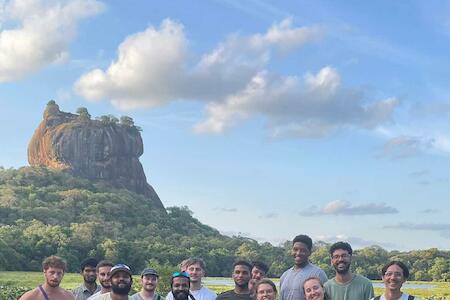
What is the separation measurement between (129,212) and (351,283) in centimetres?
10184

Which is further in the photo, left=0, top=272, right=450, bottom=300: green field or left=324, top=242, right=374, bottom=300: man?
left=0, top=272, right=450, bottom=300: green field

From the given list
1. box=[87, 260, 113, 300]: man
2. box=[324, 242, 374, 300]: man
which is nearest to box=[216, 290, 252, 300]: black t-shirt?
box=[324, 242, 374, 300]: man

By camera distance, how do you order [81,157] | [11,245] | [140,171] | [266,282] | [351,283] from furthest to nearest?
[140,171], [81,157], [11,245], [351,283], [266,282]

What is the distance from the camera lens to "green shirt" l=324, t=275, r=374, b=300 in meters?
8.12

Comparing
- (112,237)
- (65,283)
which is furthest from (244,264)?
(112,237)

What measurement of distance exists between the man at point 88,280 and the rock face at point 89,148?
126 metres

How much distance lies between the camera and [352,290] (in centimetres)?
816

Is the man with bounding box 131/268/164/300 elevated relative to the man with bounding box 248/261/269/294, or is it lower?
lower

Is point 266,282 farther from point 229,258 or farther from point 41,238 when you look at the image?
point 229,258

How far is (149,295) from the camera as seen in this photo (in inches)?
345

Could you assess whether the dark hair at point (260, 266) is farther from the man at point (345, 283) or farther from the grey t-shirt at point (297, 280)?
the man at point (345, 283)

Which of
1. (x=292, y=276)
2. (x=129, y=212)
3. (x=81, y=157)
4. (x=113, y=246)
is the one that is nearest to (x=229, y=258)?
(x=113, y=246)

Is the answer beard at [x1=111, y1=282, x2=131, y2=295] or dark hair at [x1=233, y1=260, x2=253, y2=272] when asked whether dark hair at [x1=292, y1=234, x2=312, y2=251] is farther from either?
beard at [x1=111, y1=282, x2=131, y2=295]

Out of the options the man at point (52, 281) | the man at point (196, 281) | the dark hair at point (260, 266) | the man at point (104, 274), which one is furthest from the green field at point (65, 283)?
the man at point (52, 281)
